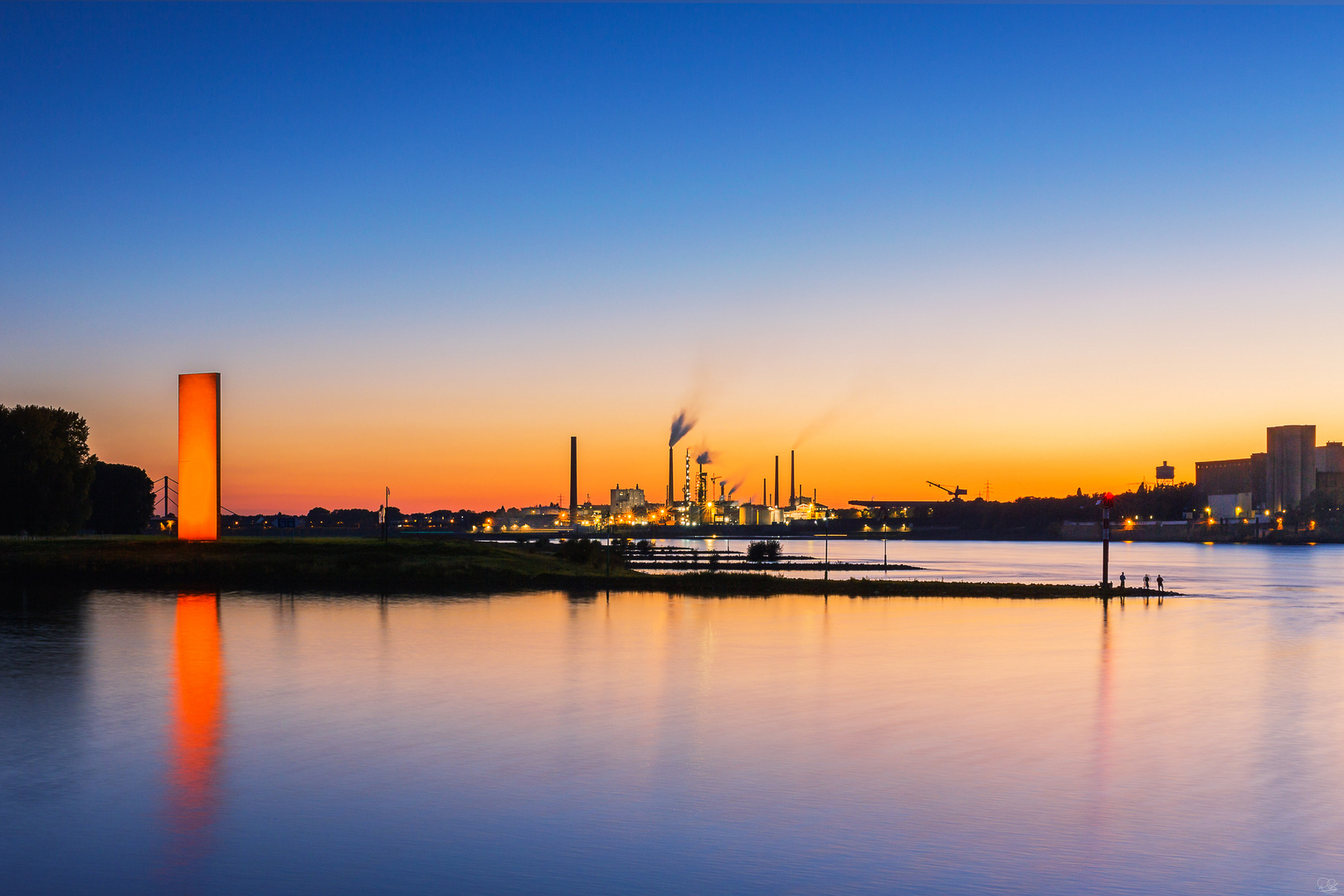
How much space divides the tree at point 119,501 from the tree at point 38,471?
39.4 metres

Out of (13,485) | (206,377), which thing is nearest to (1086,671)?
(206,377)

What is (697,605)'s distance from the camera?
166 feet

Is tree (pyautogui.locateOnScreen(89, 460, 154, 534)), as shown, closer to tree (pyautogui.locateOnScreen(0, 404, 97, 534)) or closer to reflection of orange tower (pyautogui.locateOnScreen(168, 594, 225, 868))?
tree (pyautogui.locateOnScreen(0, 404, 97, 534))

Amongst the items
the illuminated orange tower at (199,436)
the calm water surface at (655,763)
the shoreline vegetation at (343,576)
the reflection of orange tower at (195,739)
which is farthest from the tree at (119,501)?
the reflection of orange tower at (195,739)

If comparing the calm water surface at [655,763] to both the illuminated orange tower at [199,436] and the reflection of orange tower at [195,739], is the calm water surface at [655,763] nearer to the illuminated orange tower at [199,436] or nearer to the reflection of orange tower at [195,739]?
the reflection of orange tower at [195,739]

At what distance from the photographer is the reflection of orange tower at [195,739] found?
13234 mm

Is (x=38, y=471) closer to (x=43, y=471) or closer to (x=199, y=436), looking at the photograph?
(x=43, y=471)

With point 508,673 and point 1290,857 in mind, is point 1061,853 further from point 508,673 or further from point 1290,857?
point 508,673

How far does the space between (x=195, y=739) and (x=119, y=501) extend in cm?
12023

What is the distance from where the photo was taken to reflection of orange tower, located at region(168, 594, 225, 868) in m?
13.2

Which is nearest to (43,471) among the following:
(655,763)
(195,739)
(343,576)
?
(343,576)

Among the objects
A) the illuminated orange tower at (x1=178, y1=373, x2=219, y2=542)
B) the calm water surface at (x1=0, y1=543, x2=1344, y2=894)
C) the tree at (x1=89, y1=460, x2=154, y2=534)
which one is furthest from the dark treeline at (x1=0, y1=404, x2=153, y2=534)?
the calm water surface at (x1=0, y1=543, x2=1344, y2=894)

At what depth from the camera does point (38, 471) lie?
84625 millimetres

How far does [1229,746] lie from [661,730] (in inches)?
394
